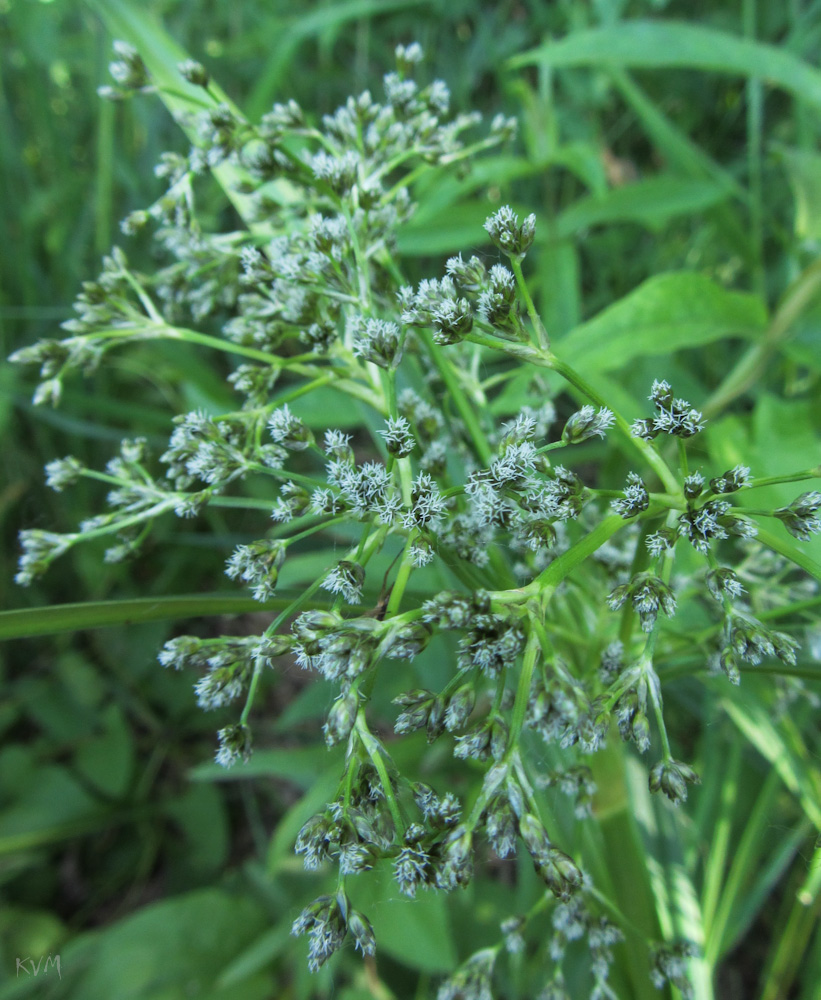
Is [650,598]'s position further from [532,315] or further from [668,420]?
[532,315]

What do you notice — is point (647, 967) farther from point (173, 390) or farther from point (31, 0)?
point (31, 0)

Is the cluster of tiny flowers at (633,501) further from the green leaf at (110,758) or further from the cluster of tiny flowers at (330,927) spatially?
the green leaf at (110,758)

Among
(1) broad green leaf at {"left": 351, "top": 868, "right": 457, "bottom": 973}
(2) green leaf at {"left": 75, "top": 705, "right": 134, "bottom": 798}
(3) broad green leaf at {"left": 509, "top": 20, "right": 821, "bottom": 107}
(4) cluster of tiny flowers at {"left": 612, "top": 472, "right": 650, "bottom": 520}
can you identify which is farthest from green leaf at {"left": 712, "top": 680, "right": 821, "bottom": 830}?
(2) green leaf at {"left": 75, "top": 705, "right": 134, "bottom": 798}

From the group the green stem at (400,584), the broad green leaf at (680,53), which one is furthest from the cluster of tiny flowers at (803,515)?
the broad green leaf at (680,53)

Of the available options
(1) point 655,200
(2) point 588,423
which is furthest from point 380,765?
(1) point 655,200

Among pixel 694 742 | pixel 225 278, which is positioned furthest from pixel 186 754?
pixel 225 278

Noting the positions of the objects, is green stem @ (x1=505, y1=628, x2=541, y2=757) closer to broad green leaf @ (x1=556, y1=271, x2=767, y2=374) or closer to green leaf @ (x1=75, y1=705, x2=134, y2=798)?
broad green leaf @ (x1=556, y1=271, x2=767, y2=374)
